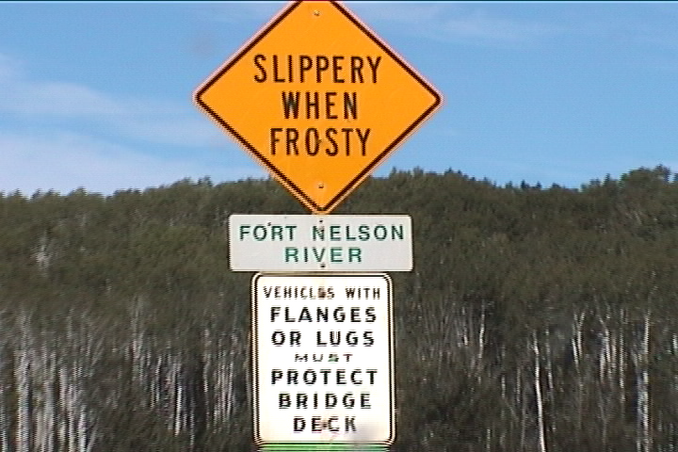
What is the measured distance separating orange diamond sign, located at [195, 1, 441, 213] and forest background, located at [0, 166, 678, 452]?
4712cm

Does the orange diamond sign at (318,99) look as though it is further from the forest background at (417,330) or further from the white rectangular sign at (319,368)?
the forest background at (417,330)

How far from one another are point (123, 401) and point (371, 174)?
55.7 m

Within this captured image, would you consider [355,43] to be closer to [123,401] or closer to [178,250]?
[123,401]

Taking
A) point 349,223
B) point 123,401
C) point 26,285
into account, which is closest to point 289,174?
point 349,223

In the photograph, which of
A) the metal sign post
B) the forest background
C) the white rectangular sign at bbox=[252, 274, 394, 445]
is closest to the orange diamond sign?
the metal sign post

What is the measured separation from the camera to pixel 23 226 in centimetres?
7475

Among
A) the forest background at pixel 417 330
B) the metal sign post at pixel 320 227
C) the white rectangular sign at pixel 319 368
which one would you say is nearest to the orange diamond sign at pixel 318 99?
the metal sign post at pixel 320 227

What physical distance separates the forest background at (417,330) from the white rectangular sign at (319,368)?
47289mm

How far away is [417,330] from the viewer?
64250 millimetres

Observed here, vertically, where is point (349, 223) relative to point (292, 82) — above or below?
below

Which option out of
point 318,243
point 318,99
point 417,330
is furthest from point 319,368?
point 417,330

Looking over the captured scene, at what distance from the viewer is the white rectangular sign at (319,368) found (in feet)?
17.0

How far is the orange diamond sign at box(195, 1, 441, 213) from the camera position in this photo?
17.5 ft

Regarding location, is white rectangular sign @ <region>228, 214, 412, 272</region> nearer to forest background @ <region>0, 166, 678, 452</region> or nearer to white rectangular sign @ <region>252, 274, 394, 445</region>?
white rectangular sign @ <region>252, 274, 394, 445</region>
